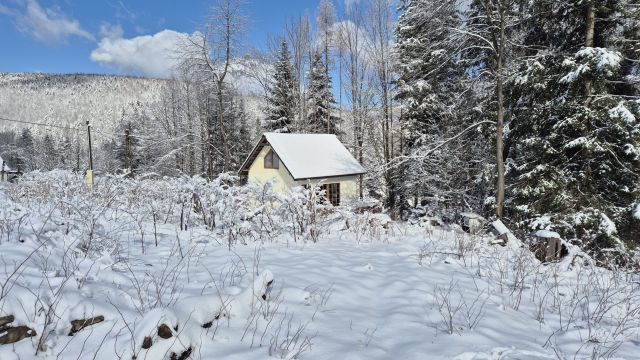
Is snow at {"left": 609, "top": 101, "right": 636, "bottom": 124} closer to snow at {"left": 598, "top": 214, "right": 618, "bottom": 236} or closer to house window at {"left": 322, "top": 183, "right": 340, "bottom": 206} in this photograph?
snow at {"left": 598, "top": 214, "right": 618, "bottom": 236}

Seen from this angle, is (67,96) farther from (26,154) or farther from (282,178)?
(282,178)

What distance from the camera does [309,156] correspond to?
20.6 m

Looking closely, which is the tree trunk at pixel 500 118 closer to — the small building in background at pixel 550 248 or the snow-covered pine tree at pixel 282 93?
the small building in background at pixel 550 248

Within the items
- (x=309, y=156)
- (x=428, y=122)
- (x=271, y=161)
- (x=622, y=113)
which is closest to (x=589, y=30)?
(x=622, y=113)

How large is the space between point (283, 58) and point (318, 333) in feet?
89.7

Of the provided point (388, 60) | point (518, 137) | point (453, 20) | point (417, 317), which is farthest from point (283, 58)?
point (417, 317)

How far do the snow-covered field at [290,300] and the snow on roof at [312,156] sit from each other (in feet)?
47.1

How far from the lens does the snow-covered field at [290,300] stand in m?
1.92

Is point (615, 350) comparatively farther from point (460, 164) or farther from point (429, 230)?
point (460, 164)

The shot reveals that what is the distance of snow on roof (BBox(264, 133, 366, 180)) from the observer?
1941cm

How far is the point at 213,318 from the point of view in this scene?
2.19m

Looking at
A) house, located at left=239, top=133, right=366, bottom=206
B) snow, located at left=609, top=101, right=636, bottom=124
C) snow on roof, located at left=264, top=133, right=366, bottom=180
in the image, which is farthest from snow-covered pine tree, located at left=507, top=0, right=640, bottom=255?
snow on roof, located at left=264, top=133, right=366, bottom=180

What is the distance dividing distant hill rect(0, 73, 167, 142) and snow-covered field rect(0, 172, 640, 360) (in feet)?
499

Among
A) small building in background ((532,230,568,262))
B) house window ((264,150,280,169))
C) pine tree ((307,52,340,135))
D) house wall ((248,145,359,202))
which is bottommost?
small building in background ((532,230,568,262))
